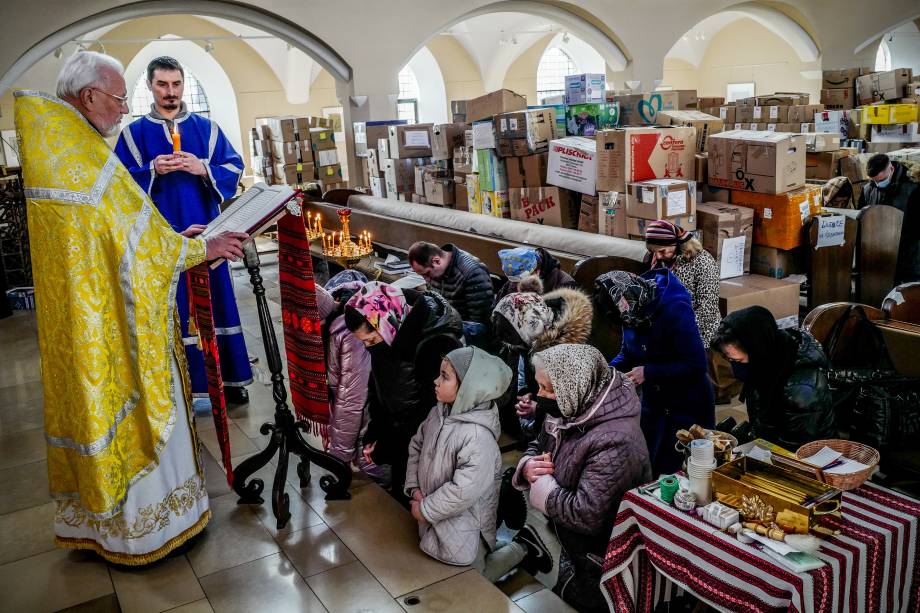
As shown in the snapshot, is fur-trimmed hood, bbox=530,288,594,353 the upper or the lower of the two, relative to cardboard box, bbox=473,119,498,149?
lower

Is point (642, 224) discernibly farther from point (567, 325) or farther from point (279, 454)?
point (279, 454)

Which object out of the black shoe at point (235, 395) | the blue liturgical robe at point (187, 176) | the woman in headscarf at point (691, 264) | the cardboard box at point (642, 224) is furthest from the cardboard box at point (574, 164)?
the black shoe at point (235, 395)

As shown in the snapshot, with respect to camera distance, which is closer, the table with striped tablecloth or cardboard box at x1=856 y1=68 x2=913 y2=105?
the table with striped tablecloth

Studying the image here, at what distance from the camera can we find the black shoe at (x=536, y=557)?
3521 mm

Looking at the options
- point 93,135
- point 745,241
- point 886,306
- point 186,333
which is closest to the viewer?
point 93,135

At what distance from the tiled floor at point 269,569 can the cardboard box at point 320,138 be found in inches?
396

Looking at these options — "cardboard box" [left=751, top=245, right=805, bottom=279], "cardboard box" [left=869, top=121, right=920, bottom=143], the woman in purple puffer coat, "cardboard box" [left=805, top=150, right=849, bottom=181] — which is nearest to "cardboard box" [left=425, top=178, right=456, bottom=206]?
"cardboard box" [left=751, top=245, right=805, bottom=279]

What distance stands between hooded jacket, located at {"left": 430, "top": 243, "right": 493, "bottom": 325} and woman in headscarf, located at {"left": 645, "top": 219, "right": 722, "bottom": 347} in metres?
1.02

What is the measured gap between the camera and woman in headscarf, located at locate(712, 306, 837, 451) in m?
3.06

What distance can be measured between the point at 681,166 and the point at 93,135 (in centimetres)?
427

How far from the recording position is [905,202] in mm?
6793

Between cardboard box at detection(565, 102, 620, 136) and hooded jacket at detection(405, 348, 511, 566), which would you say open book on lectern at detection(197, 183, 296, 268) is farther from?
cardboard box at detection(565, 102, 620, 136)

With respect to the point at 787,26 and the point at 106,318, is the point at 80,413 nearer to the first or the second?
the point at 106,318

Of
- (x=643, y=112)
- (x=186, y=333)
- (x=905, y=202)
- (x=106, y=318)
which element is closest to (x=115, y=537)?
(x=106, y=318)
